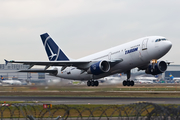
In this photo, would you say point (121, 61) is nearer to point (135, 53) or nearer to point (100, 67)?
point (135, 53)

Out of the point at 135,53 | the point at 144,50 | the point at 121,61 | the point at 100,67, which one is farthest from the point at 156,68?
the point at 100,67

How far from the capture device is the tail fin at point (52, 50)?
176 feet

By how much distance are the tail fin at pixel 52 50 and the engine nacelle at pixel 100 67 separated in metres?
11.1

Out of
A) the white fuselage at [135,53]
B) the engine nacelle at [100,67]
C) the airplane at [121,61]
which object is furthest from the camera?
the engine nacelle at [100,67]

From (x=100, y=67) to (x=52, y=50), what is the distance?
1564 cm

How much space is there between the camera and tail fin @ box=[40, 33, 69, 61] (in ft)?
176

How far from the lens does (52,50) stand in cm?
5512

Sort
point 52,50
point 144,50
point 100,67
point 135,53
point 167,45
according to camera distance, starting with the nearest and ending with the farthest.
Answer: point 167,45 → point 144,50 → point 135,53 → point 100,67 → point 52,50

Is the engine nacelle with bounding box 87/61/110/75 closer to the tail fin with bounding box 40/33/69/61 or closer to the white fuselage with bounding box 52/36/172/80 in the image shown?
the white fuselage with bounding box 52/36/172/80

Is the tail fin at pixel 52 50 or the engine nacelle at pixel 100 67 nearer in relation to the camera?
the engine nacelle at pixel 100 67

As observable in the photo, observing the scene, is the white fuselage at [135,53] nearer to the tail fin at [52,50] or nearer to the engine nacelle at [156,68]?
the engine nacelle at [156,68]

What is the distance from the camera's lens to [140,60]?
39.9m

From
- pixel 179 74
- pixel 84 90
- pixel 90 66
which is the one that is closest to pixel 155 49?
pixel 90 66

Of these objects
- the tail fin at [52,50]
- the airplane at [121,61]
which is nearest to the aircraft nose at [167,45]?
the airplane at [121,61]
